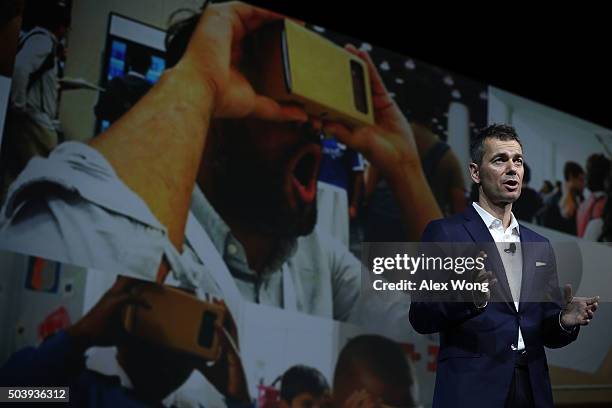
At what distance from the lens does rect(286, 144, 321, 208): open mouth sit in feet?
11.1

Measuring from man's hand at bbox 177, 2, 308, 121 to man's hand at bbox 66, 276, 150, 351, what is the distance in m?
1.00

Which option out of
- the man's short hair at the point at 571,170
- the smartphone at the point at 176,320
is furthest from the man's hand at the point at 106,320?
the man's short hair at the point at 571,170

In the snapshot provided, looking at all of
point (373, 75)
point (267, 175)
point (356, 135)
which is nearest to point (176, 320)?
point (267, 175)

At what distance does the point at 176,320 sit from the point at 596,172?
344 cm

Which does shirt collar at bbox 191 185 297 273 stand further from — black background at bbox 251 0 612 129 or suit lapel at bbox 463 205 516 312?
suit lapel at bbox 463 205 516 312

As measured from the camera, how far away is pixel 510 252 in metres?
1.38

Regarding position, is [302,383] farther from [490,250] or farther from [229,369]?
[490,250]

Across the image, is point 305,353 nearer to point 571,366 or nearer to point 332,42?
point 332,42

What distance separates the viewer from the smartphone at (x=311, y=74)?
3.38m

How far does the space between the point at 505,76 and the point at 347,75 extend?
1.49m

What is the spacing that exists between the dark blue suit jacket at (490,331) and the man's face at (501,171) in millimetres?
81

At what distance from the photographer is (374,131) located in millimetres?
3748

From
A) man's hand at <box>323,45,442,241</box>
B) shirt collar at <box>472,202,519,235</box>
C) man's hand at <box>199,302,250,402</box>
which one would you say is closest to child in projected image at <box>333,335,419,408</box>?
man's hand at <box>199,302,250,402</box>

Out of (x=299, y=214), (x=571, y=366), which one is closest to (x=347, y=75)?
(x=299, y=214)
